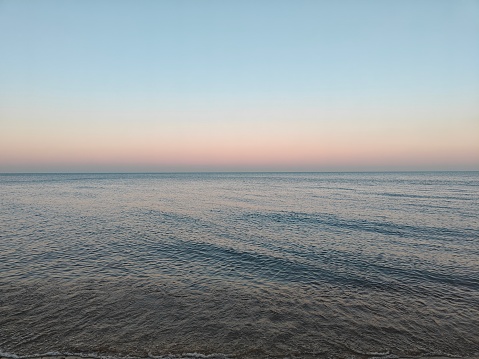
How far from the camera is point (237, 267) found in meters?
18.0

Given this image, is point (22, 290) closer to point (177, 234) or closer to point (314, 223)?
point (177, 234)

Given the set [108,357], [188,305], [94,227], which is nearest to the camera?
[108,357]

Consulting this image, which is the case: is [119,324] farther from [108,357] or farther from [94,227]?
[94,227]

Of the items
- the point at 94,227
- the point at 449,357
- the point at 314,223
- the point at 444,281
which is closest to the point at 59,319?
the point at 449,357

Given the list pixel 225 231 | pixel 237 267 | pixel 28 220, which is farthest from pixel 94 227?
pixel 237 267

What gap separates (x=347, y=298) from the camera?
13.7 metres

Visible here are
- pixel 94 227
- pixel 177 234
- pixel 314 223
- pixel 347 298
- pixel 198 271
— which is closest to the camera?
pixel 347 298

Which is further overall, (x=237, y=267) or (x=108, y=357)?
(x=237, y=267)

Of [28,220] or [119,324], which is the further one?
[28,220]

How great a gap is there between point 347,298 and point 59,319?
12135mm

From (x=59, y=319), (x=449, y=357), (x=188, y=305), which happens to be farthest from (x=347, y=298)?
(x=59, y=319)

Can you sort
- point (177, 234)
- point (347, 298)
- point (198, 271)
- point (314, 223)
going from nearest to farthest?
point (347, 298), point (198, 271), point (177, 234), point (314, 223)

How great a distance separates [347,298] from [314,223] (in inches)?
778

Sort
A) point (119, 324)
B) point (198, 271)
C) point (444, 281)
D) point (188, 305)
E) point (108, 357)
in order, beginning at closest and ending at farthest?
point (108, 357), point (119, 324), point (188, 305), point (444, 281), point (198, 271)
